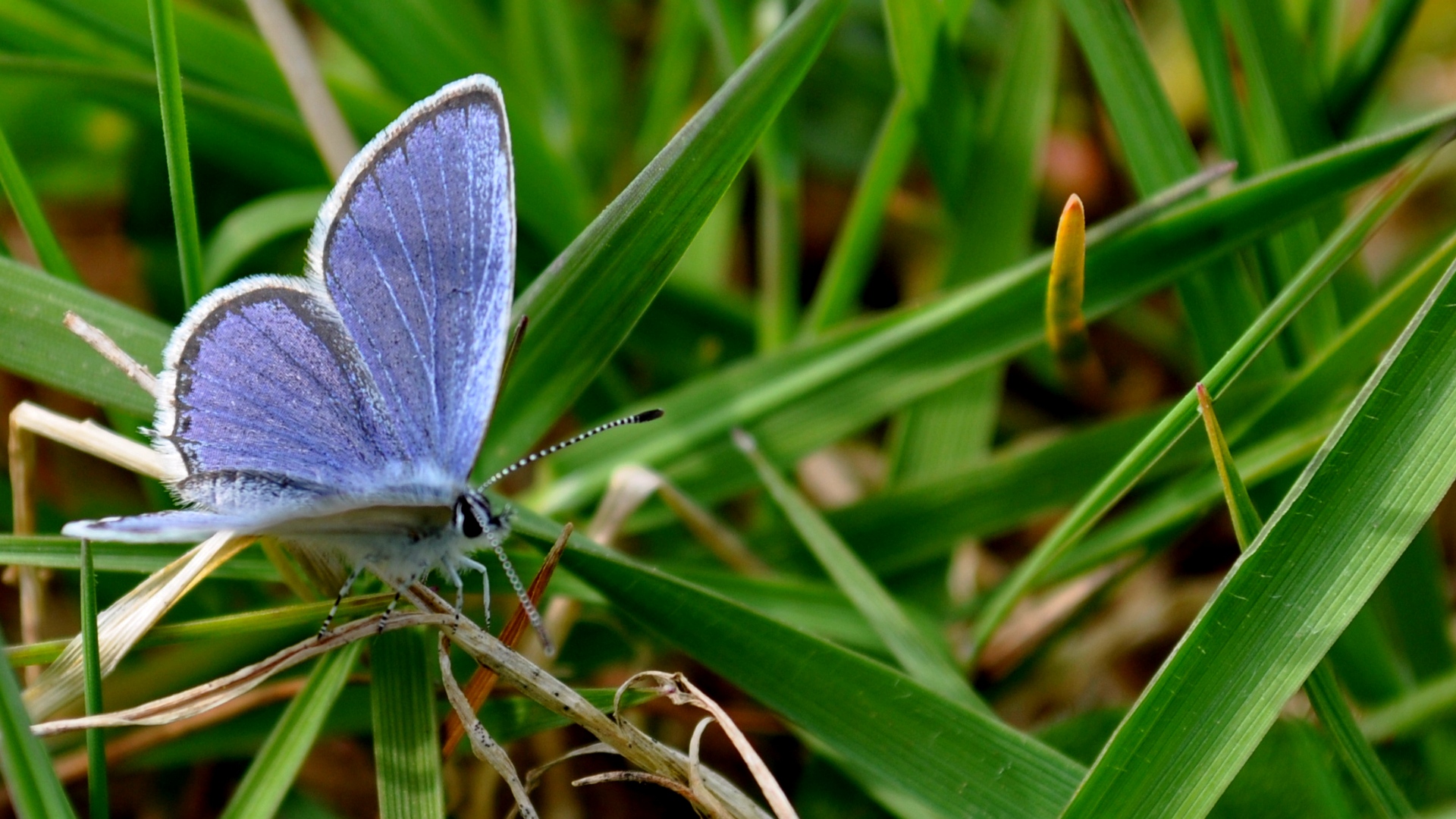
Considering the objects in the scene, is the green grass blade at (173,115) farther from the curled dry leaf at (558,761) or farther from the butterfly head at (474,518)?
the curled dry leaf at (558,761)

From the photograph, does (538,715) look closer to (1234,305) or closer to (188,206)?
(188,206)

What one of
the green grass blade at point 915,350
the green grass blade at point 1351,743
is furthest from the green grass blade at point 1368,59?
the green grass blade at point 1351,743

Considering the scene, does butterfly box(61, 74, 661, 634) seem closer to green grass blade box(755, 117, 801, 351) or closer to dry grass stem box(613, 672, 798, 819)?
dry grass stem box(613, 672, 798, 819)

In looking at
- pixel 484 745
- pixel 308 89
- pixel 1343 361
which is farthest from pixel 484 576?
pixel 1343 361

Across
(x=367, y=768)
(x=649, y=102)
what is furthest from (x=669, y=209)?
(x=649, y=102)

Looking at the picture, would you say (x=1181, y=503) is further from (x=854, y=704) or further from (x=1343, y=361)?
(x=854, y=704)

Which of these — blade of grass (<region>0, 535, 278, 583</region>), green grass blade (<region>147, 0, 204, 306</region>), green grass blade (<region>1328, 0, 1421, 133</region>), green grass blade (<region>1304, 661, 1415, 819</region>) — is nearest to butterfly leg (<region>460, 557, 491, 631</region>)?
blade of grass (<region>0, 535, 278, 583</region>)
